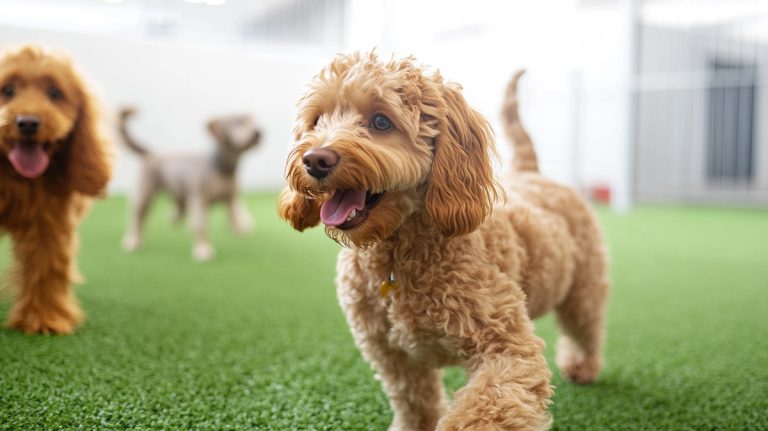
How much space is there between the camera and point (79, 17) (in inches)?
313

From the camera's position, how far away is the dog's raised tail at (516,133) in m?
2.15

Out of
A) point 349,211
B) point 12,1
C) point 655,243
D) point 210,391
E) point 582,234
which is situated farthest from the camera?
point 12,1

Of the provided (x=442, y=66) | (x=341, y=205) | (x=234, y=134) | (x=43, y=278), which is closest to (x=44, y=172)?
(x=43, y=278)

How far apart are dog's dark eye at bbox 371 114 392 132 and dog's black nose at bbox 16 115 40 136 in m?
1.50

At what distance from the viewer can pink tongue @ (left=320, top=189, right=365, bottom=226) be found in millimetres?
1289

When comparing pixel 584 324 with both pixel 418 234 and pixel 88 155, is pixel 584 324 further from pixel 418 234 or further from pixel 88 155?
pixel 88 155

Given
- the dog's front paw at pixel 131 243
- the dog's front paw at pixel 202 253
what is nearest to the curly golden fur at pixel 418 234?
the dog's front paw at pixel 202 253

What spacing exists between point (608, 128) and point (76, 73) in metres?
8.13

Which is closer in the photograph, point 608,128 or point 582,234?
point 582,234

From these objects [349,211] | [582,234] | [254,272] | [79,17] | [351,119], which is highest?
[79,17]

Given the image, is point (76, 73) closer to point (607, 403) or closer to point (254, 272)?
point (254, 272)

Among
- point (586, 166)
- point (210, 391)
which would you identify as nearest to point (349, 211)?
point (210, 391)

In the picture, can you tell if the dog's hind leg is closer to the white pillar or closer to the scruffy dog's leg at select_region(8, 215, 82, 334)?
the scruffy dog's leg at select_region(8, 215, 82, 334)

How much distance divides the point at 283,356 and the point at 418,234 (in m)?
0.99
